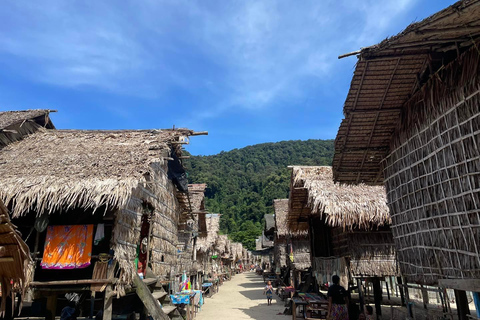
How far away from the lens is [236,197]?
73.1 metres

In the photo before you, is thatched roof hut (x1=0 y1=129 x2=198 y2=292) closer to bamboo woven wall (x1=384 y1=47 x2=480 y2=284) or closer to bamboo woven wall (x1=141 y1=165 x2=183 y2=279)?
bamboo woven wall (x1=141 y1=165 x2=183 y2=279)

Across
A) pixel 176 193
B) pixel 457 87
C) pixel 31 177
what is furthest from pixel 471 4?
pixel 176 193

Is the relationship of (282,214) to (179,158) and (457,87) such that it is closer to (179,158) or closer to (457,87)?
(179,158)

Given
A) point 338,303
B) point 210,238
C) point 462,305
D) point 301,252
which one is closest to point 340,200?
point 338,303

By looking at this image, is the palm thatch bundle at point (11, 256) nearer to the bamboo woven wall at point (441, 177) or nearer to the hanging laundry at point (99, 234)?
the hanging laundry at point (99, 234)

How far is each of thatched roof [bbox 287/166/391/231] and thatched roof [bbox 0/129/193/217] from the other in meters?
4.91

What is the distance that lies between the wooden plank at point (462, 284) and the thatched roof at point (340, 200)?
527cm

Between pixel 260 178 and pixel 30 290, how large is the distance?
74578 millimetres

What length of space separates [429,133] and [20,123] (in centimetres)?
1158

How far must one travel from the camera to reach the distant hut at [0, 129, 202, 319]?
6.21m

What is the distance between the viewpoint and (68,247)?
6.50 metres

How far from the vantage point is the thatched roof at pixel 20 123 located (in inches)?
376

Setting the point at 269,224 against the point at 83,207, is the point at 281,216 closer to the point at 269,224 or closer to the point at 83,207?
the point at 269,224

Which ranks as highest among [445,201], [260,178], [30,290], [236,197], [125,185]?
[260,178]
